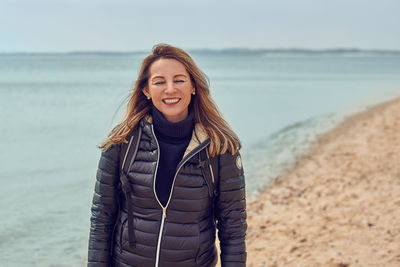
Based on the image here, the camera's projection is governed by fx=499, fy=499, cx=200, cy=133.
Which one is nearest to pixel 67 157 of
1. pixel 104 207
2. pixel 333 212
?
pixel 333 212

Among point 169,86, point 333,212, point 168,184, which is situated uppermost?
point 169,86

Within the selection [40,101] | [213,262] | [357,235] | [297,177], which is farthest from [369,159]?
[40,101]

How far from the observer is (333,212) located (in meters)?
7.04

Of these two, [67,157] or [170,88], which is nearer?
[170,88]

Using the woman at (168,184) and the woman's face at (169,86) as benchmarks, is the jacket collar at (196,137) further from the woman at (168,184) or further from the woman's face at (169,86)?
the woman's face at (169,86)

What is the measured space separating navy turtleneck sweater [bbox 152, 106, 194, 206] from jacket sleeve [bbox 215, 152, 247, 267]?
0.23m

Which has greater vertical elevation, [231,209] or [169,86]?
[169,86]

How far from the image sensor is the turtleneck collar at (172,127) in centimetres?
262

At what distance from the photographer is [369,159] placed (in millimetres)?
10688

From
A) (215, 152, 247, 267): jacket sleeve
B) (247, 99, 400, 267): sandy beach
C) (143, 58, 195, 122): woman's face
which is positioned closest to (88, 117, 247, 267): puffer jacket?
(215, 152, 247, 267): jacket sleeve

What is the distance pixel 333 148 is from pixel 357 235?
7616 mm

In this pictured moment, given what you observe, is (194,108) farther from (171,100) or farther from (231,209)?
(231,209)

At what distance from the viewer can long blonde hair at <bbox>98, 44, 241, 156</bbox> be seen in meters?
2.61

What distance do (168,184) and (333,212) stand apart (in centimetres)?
497
